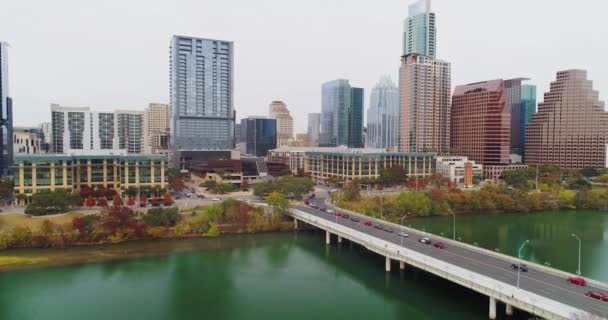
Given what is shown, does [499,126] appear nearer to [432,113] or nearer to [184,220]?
[432,113]

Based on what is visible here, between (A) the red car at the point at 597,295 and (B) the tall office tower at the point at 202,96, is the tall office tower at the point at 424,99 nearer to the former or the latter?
(B) the tall office tower at the point at 202,96

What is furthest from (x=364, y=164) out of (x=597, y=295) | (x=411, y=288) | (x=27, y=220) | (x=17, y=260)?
(x=597, y=295)

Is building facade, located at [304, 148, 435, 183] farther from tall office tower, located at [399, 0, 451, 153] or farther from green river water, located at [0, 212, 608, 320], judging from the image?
green river water, located at [0, 212, 608, 320]

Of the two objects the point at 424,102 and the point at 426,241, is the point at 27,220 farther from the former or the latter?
the point at 424,102

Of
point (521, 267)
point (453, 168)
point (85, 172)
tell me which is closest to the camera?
point (521, 267)

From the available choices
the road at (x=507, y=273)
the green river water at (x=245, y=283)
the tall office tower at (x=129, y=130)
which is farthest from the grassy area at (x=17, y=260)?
the tall office tower at (x=129, y=130)

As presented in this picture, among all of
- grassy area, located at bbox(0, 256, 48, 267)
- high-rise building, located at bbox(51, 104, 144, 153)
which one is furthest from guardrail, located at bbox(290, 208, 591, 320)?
high-rise building, located at bbox(51, 104, 144, 153)

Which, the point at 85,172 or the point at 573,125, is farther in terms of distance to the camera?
the point at 573,125
